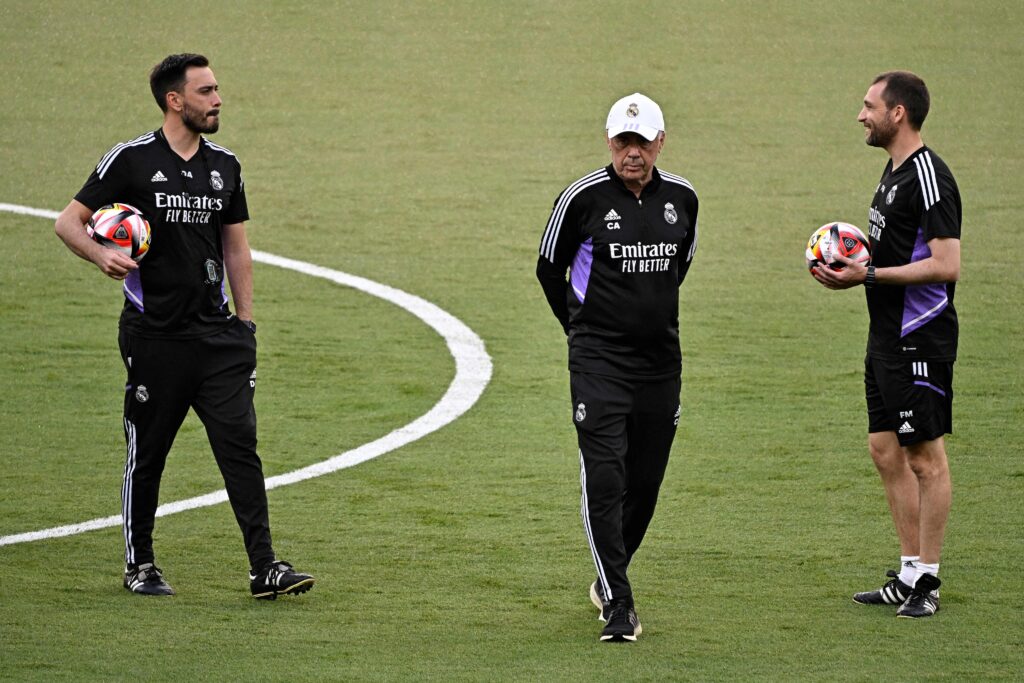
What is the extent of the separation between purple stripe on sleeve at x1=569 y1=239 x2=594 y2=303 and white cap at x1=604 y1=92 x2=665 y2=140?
0.50 m

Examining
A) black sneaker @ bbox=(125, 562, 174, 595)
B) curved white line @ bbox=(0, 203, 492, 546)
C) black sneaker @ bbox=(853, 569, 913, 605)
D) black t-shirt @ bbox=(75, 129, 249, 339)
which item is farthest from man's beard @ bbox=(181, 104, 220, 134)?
black sneaker @ bbox=(853, 569, 913, 605)

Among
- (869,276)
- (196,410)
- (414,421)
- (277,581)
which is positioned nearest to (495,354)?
(414,421)

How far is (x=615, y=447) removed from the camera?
23.9 ft

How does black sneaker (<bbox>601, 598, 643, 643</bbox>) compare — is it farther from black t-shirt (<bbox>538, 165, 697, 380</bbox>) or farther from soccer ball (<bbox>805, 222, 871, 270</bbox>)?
soccer ball (<bbox>805, 222, 871, 270</bbox>)

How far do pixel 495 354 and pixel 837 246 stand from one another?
635cm

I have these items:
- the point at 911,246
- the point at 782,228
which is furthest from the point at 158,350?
the point at 782,228

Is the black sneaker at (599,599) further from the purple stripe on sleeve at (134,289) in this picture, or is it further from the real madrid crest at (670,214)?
the purple stripe on sleeve at (134,289)

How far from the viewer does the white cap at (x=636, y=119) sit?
7.10 meters

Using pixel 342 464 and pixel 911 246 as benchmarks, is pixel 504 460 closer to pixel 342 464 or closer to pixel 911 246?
pixel 342 464

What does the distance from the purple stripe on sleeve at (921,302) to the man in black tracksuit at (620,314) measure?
993 mm

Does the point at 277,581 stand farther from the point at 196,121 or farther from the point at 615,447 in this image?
the point at 196,121

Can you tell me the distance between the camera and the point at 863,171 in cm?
2075

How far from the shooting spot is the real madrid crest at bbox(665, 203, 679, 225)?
7320mm

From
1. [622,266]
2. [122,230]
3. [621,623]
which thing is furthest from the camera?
[122,230]
